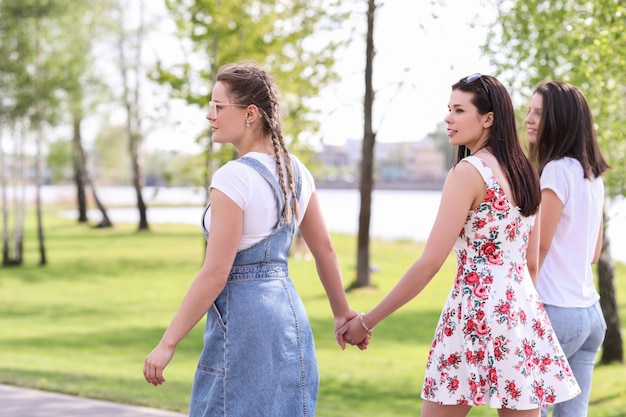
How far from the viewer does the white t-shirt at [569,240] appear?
4043 millimetres

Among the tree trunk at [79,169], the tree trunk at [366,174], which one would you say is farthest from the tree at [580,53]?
the tree trunk at [79,169]

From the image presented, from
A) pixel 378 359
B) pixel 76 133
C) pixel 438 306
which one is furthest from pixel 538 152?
pixel 76 133

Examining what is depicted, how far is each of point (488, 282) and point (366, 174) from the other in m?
19.1

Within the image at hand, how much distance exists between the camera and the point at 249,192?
3252 millimetres

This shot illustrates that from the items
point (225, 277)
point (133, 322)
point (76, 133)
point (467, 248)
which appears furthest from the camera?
point (76, 133)

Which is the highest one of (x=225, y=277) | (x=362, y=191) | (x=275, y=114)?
(x=275, y=114)

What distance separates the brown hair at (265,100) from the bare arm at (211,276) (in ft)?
0.87

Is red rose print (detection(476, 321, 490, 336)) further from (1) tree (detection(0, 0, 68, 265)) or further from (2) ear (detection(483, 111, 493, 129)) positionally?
(1) tree (detection(0, 0, 68, 265))

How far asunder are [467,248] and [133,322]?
15.4 meters

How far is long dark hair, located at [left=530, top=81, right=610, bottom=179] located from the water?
189 cm

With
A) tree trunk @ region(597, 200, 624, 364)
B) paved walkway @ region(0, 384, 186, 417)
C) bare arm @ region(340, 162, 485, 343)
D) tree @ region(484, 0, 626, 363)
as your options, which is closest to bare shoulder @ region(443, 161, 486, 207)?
bare arm @ region(340, 162, 485, 343)

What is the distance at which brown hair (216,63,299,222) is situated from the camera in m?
3.38

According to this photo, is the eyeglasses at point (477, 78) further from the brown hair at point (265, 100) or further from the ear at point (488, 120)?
the brown hair at point (265, 100)

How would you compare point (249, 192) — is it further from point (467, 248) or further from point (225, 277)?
point (467, 248)
